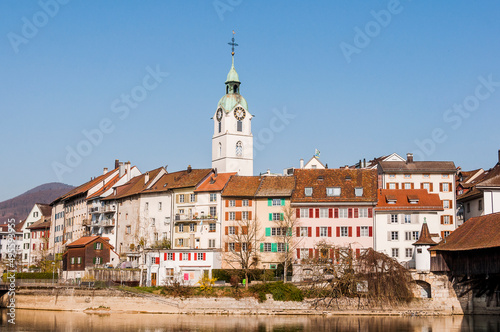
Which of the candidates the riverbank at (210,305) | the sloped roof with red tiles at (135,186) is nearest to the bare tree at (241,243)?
the riverbank at (210,305)

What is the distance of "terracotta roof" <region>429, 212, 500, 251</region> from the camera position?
5925 cm

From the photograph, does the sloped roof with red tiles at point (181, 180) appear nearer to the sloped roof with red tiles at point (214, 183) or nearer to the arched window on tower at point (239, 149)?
the sloped roof with red tiles at point (214, 183)

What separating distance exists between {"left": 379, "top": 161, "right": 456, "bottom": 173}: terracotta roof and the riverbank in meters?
23.4

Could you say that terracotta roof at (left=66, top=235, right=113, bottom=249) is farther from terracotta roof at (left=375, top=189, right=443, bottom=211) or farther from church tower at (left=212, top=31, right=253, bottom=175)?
terracotta roof at (left=375, top=189, right=443, bottom=211)

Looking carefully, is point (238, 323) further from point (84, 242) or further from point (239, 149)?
point (239, 149)

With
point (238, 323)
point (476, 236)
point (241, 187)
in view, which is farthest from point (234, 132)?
point (238, 323)

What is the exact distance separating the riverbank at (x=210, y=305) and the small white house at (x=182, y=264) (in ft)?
25.1

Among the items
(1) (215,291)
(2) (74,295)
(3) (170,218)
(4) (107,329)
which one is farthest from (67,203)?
(4) (107,329)

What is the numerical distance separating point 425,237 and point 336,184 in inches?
506

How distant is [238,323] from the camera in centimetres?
5850

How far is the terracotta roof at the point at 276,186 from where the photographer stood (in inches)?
3061

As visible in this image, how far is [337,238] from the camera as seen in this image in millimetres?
74750

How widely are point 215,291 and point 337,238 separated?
1514 centimetres

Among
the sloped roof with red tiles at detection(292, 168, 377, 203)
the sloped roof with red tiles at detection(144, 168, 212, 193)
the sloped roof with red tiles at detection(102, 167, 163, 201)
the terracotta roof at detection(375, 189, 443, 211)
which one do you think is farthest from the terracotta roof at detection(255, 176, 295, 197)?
the sloped roof with red tiles at detection(102, 167, 163, 201)
